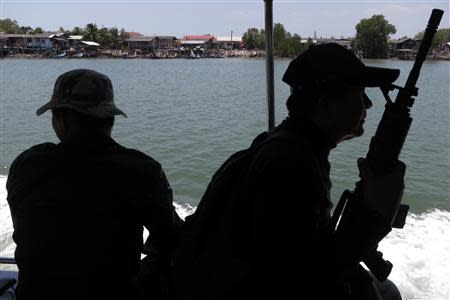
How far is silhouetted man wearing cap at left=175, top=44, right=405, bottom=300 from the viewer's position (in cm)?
119

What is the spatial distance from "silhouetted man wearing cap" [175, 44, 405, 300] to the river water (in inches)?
90.3

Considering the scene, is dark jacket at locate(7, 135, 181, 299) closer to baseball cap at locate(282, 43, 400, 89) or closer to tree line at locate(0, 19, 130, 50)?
baseball cap at locate(282, 43, 400, 89)

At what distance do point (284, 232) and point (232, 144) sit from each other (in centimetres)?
1268

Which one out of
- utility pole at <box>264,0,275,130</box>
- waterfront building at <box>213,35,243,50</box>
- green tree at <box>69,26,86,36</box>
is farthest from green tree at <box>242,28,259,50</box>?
utility pole at <box>264,0,275,130</box>

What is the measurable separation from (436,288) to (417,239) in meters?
1.42

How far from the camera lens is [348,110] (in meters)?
1.34

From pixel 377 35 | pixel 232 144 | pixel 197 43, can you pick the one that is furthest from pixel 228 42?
pixel 232 144

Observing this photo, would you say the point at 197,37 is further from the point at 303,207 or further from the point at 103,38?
the point at 303,207

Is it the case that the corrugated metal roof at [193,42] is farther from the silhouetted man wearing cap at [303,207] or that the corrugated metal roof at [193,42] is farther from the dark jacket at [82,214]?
the silhouetted man wearing cap at [303,207]

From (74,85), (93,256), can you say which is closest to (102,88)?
(74,85)

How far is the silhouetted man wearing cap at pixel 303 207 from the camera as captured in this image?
119 cm

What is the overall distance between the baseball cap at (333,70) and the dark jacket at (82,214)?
22.8 inches

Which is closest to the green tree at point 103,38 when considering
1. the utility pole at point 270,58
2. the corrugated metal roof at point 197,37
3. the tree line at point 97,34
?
the tree line at point 97,34

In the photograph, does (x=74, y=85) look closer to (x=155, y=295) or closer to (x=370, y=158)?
(x=155, y=295)
